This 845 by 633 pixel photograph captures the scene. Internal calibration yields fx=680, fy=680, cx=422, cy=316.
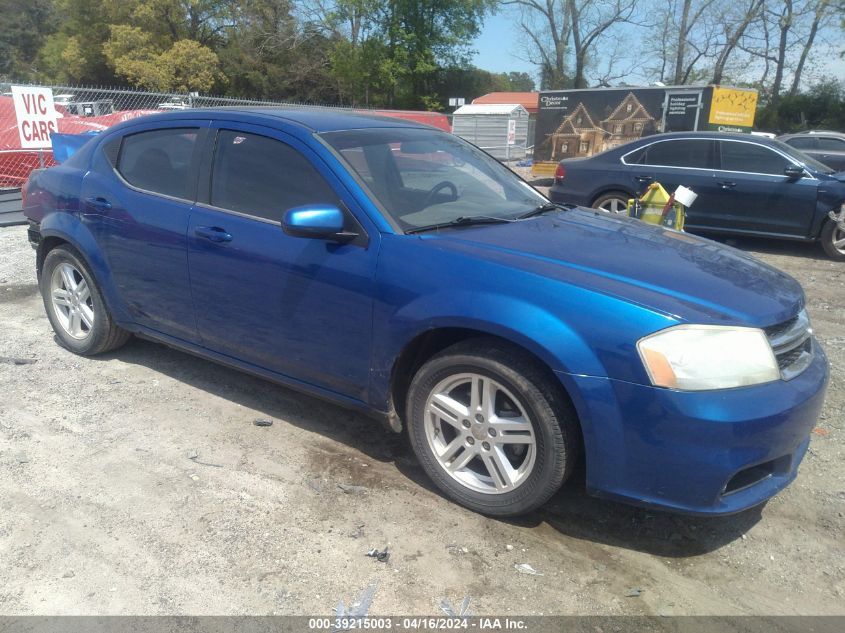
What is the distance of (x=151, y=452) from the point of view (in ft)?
11.8

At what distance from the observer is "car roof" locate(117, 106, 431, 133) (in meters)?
3.65

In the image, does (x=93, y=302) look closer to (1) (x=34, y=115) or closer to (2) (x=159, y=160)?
(2) (x=159, y=160)

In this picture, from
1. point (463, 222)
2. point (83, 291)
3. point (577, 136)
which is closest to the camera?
point (463, 222)

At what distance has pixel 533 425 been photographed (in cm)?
280

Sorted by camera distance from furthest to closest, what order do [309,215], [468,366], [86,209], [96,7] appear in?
[96,7] → [86,209] → [309,215] → [468,366]

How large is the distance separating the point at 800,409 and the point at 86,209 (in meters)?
4.14

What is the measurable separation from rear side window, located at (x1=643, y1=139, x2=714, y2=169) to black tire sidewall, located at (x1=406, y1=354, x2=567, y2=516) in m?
7.41

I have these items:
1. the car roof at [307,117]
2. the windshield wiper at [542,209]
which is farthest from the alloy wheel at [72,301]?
the windshield wiper at [542,209]

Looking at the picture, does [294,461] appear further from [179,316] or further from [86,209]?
[86,209]

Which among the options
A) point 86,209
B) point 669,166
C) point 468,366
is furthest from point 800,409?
point 669,166

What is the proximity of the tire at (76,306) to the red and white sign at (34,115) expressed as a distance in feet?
18.7

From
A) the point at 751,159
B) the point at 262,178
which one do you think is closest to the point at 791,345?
the point at 262,178

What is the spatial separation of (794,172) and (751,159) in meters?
0.57

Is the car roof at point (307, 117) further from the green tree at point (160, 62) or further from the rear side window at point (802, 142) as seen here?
the green tree at point (160, 62)
